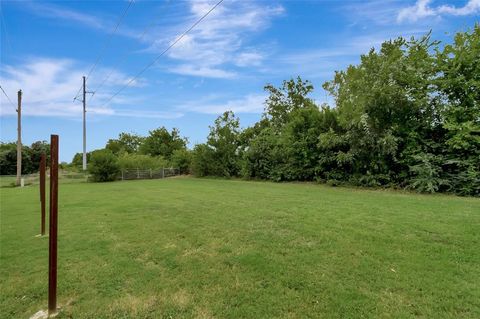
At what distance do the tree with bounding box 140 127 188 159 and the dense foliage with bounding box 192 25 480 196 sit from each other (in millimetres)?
26851

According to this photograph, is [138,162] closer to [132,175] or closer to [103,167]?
[132,175]

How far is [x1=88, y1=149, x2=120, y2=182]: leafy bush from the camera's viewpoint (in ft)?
78.8

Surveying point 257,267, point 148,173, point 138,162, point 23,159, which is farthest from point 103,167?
point 23,159

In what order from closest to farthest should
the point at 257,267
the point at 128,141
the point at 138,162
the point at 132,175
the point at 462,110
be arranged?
the point at 257,267, the point at 462,110, the point at 132,175, the point at 138,162, the point at 128,141

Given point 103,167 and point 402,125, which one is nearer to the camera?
point 402,125

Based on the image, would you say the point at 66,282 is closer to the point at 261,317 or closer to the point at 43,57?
the point at 261,317

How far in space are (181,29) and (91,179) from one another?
2053 cm

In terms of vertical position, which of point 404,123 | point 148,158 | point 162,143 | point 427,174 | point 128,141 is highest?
point 128,141

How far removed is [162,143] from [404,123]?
1309 inches

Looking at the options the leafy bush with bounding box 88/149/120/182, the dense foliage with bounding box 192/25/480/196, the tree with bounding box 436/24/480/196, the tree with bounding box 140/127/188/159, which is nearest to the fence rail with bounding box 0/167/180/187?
the leafy bush with bounding box 88/149/120/182

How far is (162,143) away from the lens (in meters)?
40.7

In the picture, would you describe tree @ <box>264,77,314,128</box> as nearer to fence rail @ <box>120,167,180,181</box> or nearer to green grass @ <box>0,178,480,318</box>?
fence rail @ <box>120,167,180,181</box>

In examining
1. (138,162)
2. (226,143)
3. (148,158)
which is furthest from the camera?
(148,158)

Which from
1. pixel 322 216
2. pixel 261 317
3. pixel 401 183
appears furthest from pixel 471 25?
pixel 261 317
